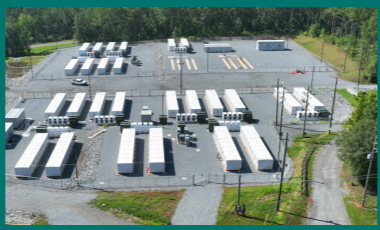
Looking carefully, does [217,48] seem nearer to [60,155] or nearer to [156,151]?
[156,151]

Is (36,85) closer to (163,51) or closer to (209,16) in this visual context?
(163,51)

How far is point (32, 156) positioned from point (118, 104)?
23.3 metres

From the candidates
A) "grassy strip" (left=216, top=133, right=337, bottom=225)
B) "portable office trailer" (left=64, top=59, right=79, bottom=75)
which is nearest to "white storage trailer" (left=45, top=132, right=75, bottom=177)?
"grassy strip" (left=216, top=133, right=337, bottom=225)

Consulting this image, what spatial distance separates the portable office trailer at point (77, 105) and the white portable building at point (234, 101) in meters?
28.0

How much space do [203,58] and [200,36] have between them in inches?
1433

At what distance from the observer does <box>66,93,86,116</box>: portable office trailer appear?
227 ft

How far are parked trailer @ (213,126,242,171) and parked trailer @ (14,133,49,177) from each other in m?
24.9

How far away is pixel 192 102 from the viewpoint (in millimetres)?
73625

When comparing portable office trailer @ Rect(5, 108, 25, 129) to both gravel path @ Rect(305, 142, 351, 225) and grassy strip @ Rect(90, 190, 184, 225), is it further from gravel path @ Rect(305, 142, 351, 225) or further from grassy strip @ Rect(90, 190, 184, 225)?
gravel path @ Rect(305, 142, 351, 225)

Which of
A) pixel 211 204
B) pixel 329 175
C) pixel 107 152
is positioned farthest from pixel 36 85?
pixel 329 175

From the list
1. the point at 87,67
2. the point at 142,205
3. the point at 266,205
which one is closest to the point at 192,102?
the point at 142,205

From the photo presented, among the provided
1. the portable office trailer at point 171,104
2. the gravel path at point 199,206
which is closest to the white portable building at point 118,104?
the portable office trailer at point 171,104

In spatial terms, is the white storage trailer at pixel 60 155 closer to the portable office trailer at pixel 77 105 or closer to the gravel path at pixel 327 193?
the portable office trailer at pixel 77 105

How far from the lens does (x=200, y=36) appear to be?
149 meters
